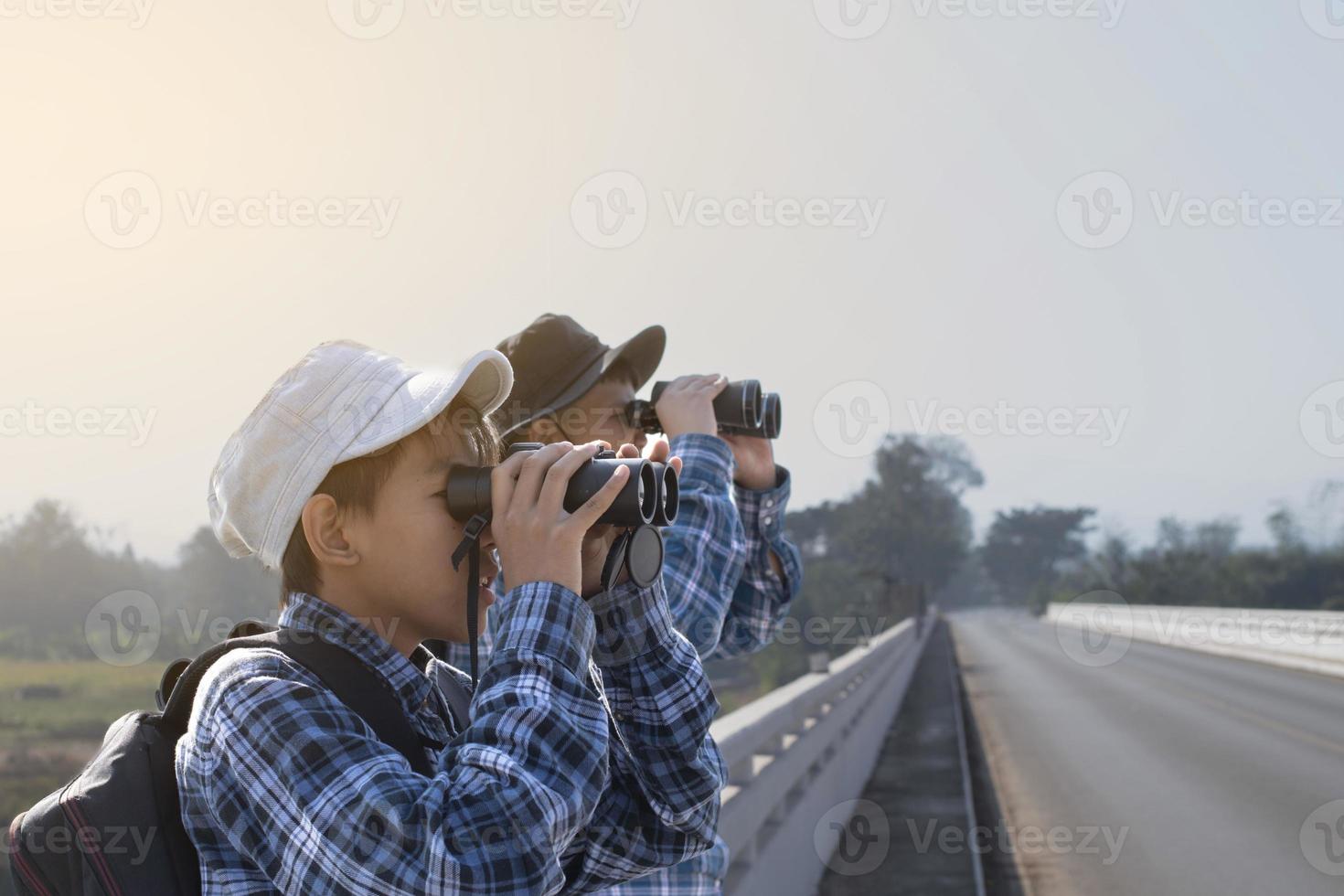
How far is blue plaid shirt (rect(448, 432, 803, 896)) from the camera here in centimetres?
241

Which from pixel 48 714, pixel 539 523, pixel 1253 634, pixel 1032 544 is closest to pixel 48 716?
pixel 48 714

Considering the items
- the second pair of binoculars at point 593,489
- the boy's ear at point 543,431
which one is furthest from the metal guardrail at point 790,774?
the second pair of binoculars at point 593,489

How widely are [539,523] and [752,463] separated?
1.61 meters

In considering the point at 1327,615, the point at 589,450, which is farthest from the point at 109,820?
the point at 1327,615

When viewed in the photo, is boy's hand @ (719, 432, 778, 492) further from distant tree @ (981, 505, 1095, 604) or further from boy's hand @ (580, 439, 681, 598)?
distant tree @ (981, 505, 1095, 604)

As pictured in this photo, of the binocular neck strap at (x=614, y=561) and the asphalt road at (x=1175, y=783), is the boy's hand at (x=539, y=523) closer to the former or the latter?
the binocular neck strap at (x=614, y=561)

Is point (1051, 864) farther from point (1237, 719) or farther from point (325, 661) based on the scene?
point (1237, 719)

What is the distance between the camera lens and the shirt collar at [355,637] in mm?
1603

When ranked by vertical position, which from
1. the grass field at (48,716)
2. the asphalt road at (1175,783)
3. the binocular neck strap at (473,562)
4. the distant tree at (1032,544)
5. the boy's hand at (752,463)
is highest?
the distant tree at (1032,544)

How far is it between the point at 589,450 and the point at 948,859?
20.9ft

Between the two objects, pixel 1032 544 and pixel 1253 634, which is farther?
pixel 1032 544

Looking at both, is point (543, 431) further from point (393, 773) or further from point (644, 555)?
point (393, 773)

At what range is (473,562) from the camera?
1647mm

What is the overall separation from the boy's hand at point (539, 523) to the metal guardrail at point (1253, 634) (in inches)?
914
